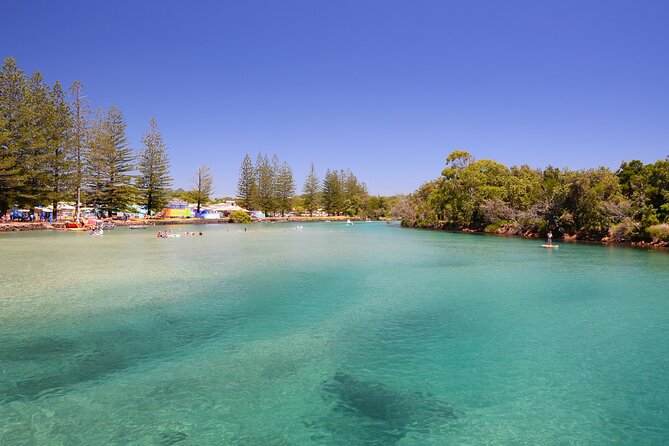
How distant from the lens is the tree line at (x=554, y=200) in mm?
32031

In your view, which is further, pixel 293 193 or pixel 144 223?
pixel 293 193

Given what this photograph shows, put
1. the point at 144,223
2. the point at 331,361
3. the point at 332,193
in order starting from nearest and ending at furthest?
the point at 331,361 → the point at 144,223 → the point at 332,193

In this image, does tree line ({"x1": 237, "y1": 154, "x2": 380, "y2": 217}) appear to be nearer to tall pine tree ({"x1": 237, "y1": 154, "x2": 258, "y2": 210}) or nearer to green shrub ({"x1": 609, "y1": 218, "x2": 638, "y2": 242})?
tall pine tree ({"x1": 237, "y1": 154, "x2": 258, "y2": 210})

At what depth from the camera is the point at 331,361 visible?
24.5ft

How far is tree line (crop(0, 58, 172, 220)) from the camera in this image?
41438 millimetres

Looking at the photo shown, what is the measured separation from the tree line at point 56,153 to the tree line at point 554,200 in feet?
145

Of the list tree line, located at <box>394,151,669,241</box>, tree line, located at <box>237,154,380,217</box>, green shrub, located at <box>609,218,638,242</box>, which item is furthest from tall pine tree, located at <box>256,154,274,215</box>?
green shrub, located at <box>609,218,638,242</box>

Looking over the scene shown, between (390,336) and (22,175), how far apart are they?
4475cm

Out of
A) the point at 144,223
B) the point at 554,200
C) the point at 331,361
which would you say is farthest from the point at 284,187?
the point at 331,361

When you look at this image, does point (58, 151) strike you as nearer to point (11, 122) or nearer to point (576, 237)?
point (11, 122)

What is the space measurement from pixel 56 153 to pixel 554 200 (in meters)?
51.8

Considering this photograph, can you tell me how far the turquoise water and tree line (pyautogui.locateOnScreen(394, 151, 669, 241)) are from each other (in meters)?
20.4

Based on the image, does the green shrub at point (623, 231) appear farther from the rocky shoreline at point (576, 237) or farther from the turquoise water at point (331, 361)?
the turquoise water at point (331, 361)

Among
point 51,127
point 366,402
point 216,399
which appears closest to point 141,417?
point 216,399
